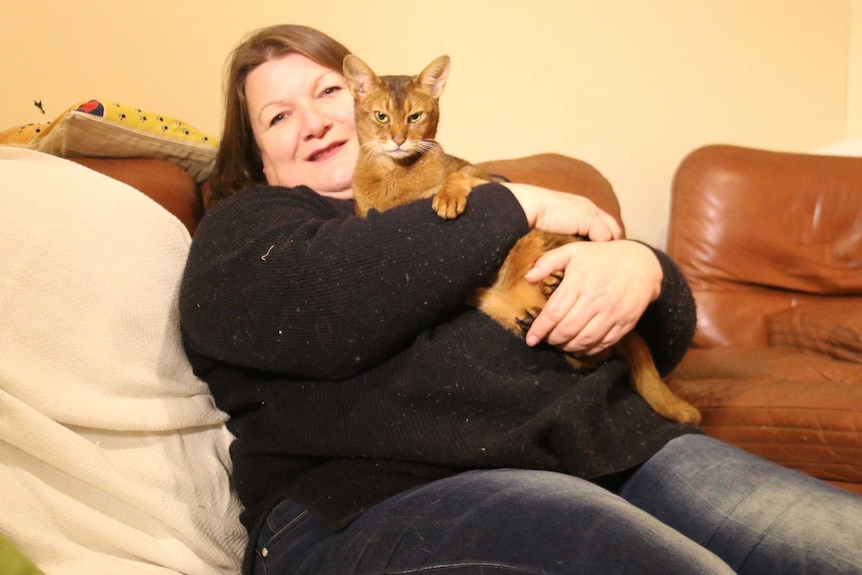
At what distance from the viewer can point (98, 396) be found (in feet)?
2.90

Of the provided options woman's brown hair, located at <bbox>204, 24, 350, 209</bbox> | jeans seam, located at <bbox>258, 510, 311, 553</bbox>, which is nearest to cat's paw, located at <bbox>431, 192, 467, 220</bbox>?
jeans seam, located at <bbox>258, 510, 311, 553</bbox>

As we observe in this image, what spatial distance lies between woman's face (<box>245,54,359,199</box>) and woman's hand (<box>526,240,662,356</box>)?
1.88 feet

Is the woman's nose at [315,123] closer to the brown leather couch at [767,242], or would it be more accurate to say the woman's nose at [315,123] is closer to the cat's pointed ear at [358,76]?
the cat's pointed ear at [358,76]

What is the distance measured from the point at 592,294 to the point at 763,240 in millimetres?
1555

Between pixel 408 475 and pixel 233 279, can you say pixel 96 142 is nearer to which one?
pixel 233 279

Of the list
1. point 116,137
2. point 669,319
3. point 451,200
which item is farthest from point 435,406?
point 116,137

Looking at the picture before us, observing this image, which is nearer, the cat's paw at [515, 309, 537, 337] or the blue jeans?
the blue jeans

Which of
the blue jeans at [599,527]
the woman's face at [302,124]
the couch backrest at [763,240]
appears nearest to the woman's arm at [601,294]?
the blue jeans at [599,527]

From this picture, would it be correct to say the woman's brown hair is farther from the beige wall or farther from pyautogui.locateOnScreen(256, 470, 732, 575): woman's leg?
pyautogui.locateOnScreen(256, 470, 732, 575): woman's leg

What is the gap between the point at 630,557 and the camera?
0.64m

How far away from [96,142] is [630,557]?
4.17 ft

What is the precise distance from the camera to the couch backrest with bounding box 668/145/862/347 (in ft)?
7.07

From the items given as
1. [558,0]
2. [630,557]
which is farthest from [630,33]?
[630,557]

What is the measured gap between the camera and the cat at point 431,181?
102cm
